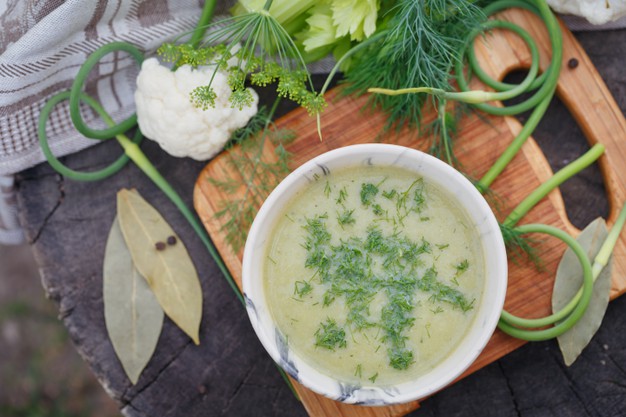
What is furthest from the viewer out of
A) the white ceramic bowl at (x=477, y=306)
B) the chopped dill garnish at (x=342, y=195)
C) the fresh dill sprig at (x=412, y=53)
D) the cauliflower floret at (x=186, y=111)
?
the cauliflower floret at (x=186, y=111)

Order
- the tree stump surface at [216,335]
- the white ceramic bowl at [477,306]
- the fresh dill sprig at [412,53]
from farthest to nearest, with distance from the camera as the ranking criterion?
the tree stump surface at [216,335], the fresh dill sprig at [412,53], the white ceramic bowl at [477,306]

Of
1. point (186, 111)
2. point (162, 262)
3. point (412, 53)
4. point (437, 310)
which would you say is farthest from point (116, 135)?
point (437, 310)

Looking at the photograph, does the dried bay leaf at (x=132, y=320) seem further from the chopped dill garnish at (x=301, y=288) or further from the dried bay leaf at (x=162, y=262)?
the chopped dill garnish at (x=301, y=288)

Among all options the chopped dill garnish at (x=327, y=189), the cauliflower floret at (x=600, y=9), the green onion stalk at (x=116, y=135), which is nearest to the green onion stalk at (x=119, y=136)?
the green onion stalk at (x=116, y=135)

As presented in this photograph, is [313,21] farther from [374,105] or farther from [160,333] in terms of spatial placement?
[160,333]

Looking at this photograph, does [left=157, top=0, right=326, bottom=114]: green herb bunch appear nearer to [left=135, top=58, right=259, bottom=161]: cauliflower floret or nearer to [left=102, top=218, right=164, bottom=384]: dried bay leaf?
[left=135, top=58, right=259, bottom=161]: cauliflower floret

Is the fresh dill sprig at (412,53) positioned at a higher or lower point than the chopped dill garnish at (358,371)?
higher

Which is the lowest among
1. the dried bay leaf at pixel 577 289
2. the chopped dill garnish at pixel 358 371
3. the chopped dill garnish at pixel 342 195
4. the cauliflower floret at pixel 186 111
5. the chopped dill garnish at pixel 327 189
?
the dried bay leaf at pixel 577 289
